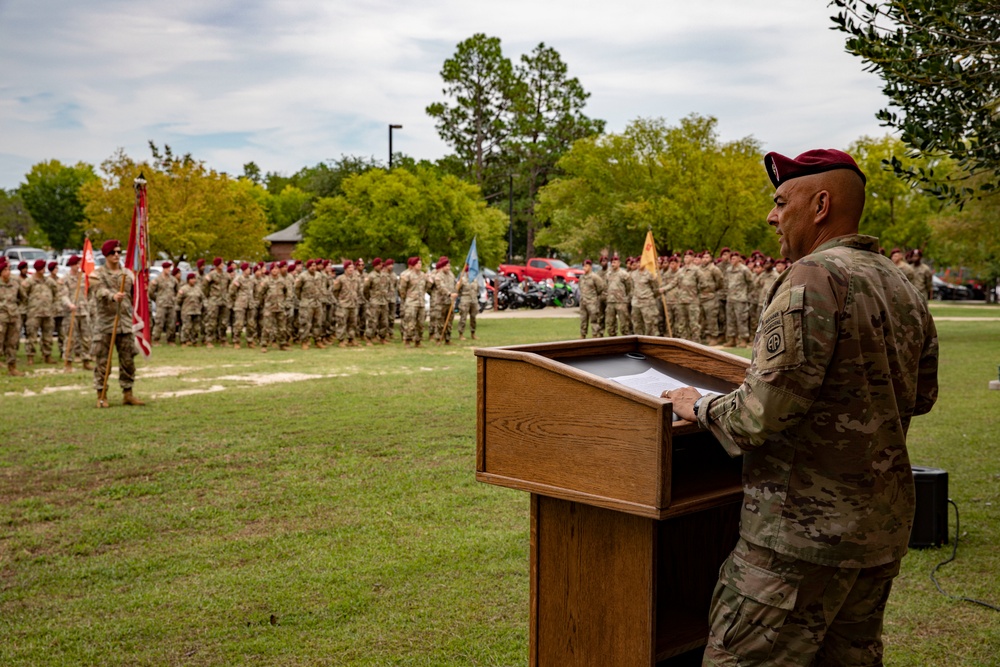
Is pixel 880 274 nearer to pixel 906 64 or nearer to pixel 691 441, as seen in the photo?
pixel 691 441

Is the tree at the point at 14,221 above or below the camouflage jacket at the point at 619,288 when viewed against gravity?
above

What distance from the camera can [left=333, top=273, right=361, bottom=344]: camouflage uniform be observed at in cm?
2278

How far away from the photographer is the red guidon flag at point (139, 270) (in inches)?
462

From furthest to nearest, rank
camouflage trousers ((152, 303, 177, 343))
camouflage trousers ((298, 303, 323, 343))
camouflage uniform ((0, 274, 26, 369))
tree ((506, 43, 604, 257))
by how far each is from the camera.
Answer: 1. tree ((506, 43, 604, 257))
2. camouflage trousers ((152, 303, 177, 343))
3. camouflage trousers ((298, 303, 323, 343))
4. camouflage uniform ((0, 274, 26, 369))

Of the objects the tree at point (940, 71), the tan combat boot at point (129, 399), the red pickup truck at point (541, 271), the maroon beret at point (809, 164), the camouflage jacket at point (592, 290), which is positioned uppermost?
the tree at point (940, 71)

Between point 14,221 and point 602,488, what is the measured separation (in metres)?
100

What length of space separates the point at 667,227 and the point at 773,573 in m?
36.1

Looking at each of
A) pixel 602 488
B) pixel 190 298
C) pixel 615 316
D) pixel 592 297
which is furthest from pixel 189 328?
pixel 602 488

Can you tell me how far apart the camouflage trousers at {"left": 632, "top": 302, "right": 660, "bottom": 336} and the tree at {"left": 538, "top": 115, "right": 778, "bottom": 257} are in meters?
16.2

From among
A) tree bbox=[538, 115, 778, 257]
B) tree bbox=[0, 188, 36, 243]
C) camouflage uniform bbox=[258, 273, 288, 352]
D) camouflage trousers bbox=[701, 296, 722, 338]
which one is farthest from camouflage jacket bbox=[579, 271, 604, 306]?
tree bbox=[0, 188, 36, 243]

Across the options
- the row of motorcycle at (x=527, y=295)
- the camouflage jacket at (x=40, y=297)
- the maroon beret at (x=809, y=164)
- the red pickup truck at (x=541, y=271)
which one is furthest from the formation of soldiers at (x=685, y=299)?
the red pickup truck at (x=541, y=271)

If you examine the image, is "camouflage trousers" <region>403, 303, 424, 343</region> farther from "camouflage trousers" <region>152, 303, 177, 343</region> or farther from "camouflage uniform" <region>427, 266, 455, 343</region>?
"camouflage trousers" <region>152, 303, 177, 343</region>

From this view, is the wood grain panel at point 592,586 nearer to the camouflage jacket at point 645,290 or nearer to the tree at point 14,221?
the camouflage jacket at point 645,290

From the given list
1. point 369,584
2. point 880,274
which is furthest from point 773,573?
point 369,584
